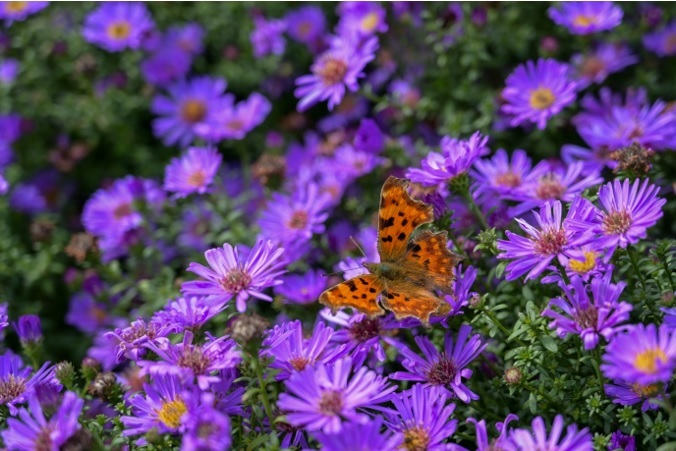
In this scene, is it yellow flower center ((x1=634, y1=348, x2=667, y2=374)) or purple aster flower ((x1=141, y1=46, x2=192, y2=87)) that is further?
purple aster flower ((x1=141, y1=46, x2=192, y2=87))

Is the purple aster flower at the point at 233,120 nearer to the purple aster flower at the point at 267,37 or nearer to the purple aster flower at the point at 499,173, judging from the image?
the purple aster flower at the point at 267,37

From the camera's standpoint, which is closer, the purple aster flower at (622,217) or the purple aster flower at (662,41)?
the purple aster flower at (622,217)

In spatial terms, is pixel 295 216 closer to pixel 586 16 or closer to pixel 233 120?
pixel 233 120

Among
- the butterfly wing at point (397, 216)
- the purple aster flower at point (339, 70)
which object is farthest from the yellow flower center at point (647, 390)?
the purple aster flower at point (339, 70)

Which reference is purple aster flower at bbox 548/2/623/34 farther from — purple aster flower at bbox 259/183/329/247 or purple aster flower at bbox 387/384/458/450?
purple aster flower at bbox 387/384/458/450

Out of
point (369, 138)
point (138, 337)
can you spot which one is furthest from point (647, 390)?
point (369, 138)

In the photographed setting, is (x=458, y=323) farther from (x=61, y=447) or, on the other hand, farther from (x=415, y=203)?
(x=61, y=447)

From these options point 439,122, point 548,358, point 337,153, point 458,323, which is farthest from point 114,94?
point 548,358

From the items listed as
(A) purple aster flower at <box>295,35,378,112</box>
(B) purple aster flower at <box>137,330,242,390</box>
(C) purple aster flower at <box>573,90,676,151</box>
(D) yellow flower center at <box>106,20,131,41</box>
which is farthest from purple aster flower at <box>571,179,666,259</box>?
(D) yellow flower center at <box>106,20,131,41</box>
